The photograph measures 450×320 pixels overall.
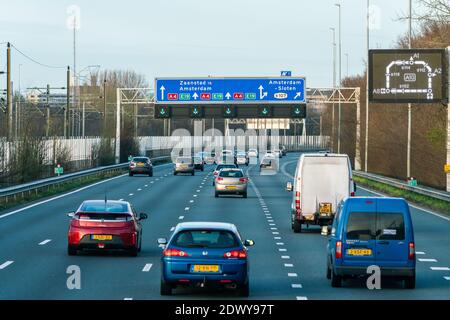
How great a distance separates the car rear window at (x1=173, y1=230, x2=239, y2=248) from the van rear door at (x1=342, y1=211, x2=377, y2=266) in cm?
234

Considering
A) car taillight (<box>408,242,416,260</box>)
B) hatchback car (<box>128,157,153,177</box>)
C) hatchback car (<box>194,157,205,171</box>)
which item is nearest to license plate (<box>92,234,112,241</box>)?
car taillight (<box>408,242,416,260</box>)

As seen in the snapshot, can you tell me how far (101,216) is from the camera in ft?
87.4

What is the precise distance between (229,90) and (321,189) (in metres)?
44.8

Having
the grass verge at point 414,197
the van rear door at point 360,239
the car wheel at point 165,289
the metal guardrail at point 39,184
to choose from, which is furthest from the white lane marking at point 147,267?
the grass verge at point 414,197

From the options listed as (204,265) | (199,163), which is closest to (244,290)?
(204,265)

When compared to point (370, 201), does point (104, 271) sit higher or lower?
lower

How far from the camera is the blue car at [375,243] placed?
20625mm

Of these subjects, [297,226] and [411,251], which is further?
[297,226]

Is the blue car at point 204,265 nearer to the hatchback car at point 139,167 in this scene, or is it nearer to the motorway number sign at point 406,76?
the motorway number sign at point 406,76

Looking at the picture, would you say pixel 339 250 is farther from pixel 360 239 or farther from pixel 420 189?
pixel 420 189

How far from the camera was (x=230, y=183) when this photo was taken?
181 ft
